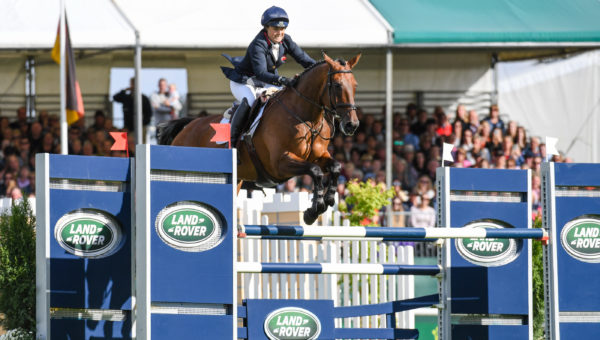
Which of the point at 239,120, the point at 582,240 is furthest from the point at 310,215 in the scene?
the point at 582,240

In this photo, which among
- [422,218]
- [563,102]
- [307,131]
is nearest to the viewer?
[307,131]

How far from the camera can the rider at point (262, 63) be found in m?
6.16

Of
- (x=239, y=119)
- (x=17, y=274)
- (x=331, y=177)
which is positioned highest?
(x=239, y=119)

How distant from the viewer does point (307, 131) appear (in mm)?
5980

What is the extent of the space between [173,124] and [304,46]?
13.7ft

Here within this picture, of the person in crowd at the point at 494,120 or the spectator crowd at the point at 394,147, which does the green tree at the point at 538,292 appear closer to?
the spectator crowd at the point at 394,147

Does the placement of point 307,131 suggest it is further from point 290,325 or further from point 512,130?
point 512,130

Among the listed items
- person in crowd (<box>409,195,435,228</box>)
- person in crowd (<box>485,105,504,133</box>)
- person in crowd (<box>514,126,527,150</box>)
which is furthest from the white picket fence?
person in crowd (<box>485,105,504,133</box>)

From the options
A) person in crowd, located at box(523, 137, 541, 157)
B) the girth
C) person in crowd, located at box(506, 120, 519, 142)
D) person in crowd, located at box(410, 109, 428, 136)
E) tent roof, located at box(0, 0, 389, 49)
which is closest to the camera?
the girth

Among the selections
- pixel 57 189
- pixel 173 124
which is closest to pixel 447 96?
pixel 173 124

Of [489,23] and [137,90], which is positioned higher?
[489,23]

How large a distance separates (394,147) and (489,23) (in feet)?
6.84

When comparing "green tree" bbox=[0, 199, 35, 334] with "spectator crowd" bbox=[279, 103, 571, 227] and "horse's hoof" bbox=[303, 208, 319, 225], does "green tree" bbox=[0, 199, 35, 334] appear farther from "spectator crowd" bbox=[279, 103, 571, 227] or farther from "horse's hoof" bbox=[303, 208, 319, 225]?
"spectator crowd" bbox=[279, 103, 571, 227]

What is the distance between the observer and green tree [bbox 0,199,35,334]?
512cm
